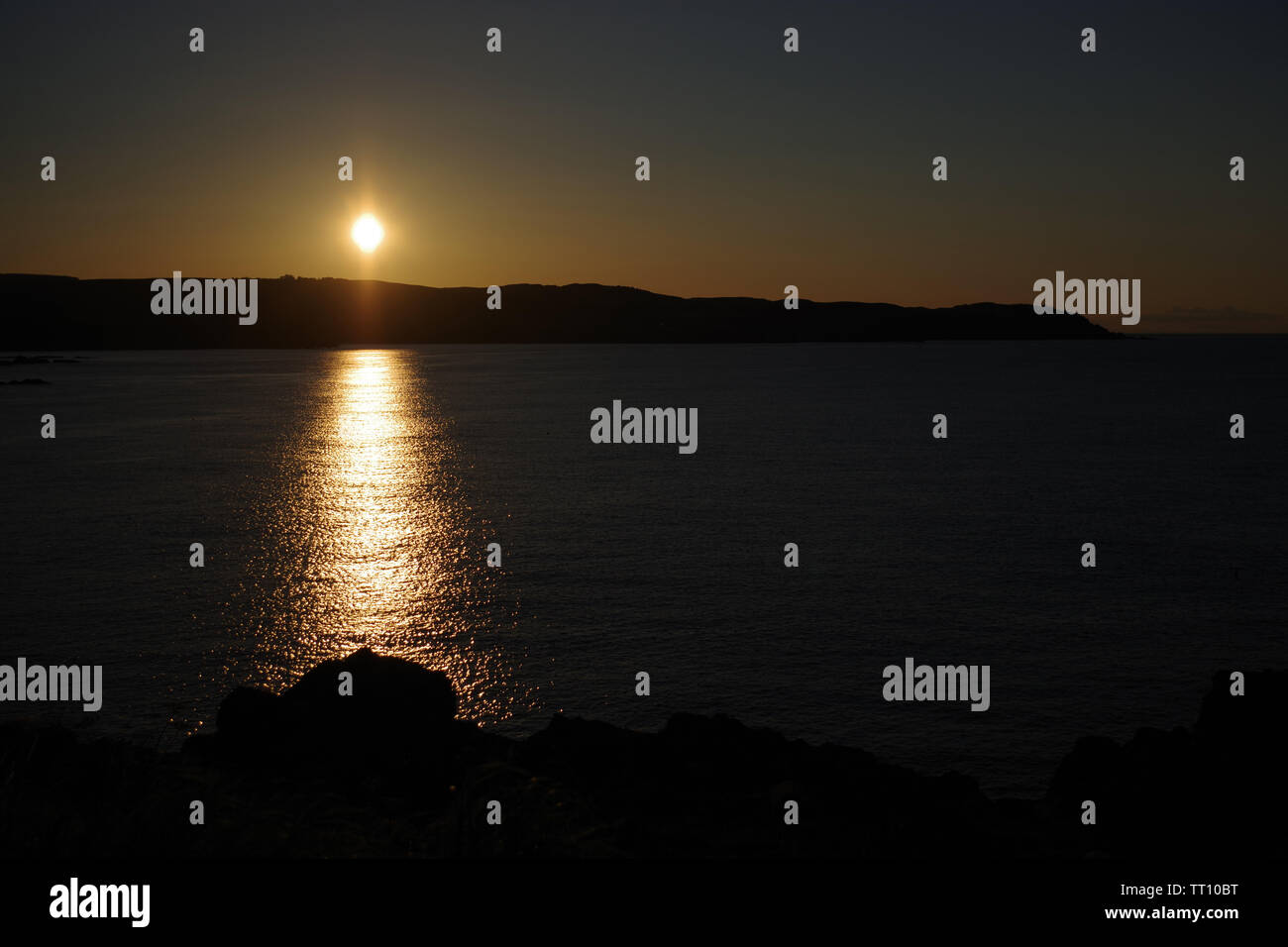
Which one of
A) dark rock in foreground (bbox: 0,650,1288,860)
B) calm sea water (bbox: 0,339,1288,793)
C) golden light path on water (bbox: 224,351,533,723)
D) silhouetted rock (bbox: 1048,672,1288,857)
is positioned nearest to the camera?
dark rock in foreground (bbox: 0,650,1288,860)

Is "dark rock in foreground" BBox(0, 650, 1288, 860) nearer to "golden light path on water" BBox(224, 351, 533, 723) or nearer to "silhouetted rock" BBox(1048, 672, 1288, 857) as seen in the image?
"silhouetted rock" BBox(1048, 672, 1288, 857)

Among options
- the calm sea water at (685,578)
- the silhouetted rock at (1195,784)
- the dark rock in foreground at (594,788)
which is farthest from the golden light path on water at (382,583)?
the silhouetted rock at (1195,784)

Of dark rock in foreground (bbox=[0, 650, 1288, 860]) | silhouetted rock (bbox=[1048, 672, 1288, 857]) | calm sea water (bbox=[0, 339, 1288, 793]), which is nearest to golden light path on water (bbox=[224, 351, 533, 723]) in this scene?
calm sea water (bbox=[0, 339, 1288, 793])

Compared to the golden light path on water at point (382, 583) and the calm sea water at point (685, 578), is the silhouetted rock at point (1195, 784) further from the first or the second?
the golden light path on water at point (382, 583)

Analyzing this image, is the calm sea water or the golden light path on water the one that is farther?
the golden light path on water

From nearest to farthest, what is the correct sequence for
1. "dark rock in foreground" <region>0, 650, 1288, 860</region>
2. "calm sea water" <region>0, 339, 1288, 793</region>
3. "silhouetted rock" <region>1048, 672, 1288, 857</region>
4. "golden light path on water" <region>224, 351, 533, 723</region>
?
"dark rock in foreground" <region>0, 650, 1288, 860</region> → "silhouetted rock" <region>1048, 672, 1288, 857</region> → "calm sea water" <region>0, 339, 1288, 793</region> → "golden light path on water" <region>224, 351, 533, 723</region>

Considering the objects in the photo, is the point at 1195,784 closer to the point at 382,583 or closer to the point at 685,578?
the point at 685,578
